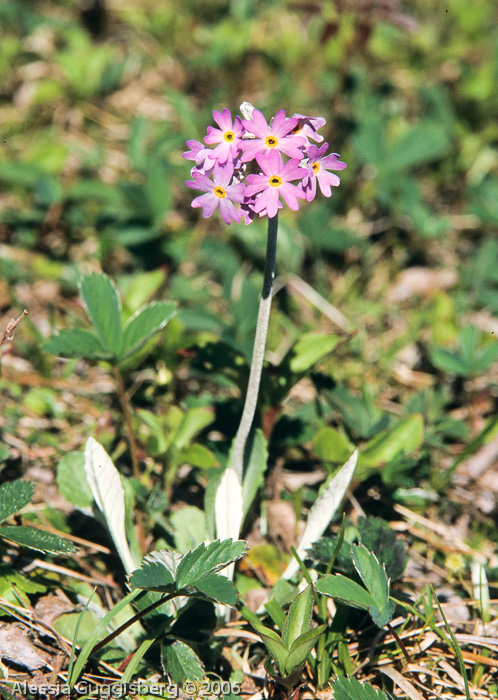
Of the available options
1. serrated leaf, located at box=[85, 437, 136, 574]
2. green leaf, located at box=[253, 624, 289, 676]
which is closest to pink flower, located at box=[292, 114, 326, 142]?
serrated leaf, located at box=[85, 437, 136, 574]

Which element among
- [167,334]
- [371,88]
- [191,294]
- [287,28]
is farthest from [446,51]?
[167,334]

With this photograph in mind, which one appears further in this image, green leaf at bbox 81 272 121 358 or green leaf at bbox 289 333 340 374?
green leaf at bbox 289 333 340 374

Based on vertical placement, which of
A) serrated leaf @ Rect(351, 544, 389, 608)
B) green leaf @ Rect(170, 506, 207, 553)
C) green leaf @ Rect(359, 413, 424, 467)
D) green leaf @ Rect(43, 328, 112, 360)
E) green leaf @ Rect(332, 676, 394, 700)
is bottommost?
green leaf @ Rect(332, 676, 394, 700)

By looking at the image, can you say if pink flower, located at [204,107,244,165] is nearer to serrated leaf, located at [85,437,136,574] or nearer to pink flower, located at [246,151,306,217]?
pink flower, located at [246,151,306,217]

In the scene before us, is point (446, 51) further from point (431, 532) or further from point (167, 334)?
point (431, 532)

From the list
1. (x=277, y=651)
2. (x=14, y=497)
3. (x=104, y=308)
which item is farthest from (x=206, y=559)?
(x=104, y=308)

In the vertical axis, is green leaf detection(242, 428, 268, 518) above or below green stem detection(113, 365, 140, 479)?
below
